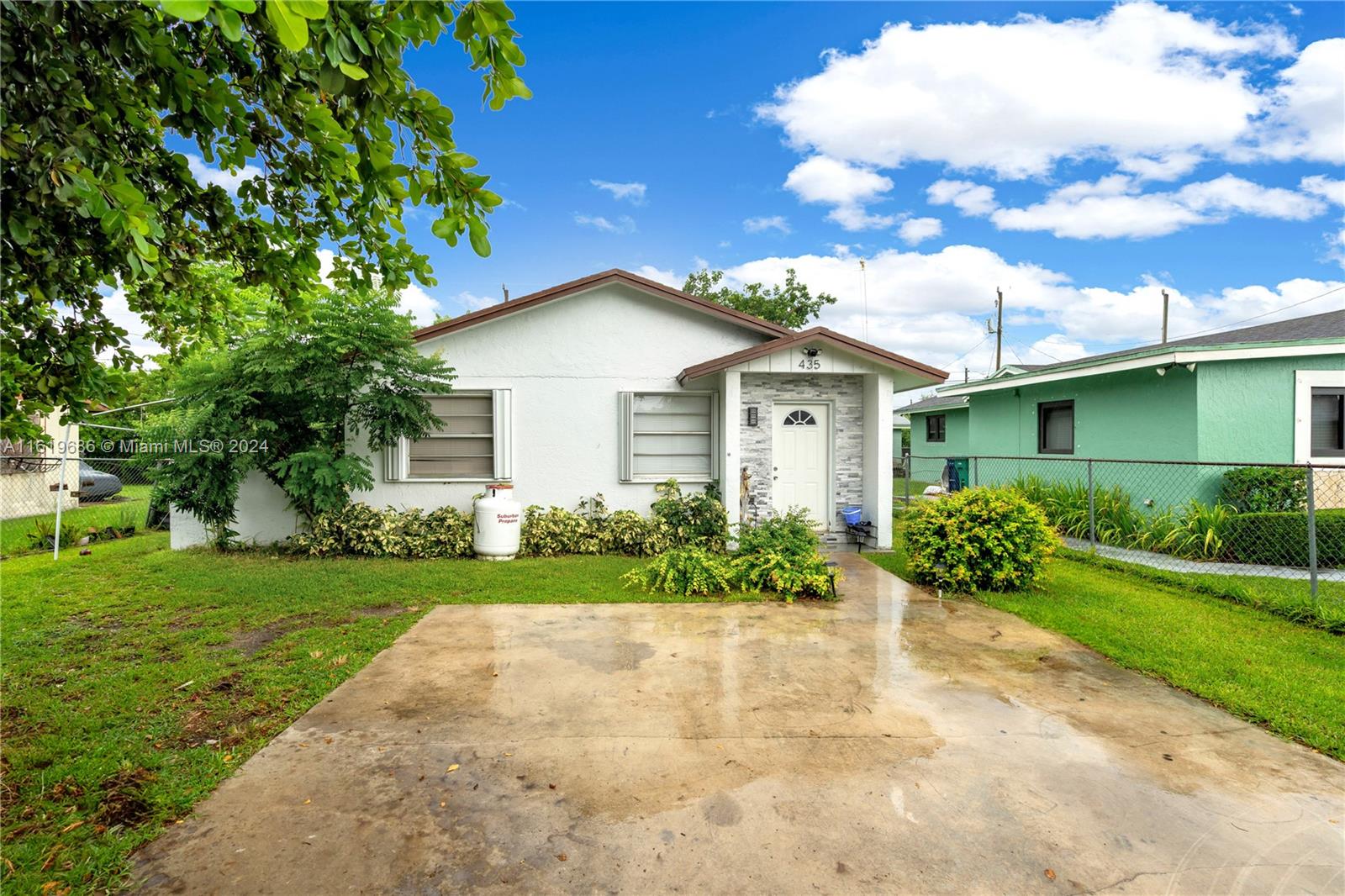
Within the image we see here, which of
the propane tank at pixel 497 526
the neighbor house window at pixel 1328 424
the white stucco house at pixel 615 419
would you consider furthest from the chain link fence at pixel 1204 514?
the propane tank at pixel 497 526

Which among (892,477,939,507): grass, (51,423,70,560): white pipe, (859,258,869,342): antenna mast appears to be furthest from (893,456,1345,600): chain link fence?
(51,423,70,560): white pipe

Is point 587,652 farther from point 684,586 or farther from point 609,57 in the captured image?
point 609,57

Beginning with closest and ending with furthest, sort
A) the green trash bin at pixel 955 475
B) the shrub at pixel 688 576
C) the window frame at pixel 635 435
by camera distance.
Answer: the shrub at pixel 688 576
the window frame at pixel 635 435
the green trash bin at pixel 955 475

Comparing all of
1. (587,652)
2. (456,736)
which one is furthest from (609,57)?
(456,736)

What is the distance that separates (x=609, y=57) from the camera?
8.72m

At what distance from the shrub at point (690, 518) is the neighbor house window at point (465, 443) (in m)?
2.58

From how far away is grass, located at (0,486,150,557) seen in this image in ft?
32.6

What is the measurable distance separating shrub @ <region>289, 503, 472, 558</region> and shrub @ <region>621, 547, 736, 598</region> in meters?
3.21

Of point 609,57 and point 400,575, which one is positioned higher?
point 609,57

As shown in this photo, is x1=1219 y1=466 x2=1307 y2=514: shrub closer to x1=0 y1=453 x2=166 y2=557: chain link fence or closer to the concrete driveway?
the concrete driveway

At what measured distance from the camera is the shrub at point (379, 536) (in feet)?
28.5

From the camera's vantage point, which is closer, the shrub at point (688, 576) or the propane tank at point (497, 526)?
the shrub at point (688, 576)

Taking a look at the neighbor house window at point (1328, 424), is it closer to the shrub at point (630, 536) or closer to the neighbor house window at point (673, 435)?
the neighbor house window at point (673, 435)

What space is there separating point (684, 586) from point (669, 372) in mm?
3954
